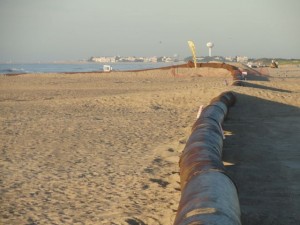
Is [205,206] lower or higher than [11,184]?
higher

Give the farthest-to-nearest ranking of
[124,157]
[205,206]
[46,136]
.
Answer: [46,136] → [124,157] → [205,206]

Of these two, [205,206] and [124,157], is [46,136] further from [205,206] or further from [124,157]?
[205,206]

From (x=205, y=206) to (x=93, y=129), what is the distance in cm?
734

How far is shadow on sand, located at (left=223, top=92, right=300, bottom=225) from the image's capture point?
4.94m

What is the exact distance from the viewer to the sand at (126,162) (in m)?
4.98

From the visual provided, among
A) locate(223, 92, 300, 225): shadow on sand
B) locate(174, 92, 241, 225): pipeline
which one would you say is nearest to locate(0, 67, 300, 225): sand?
locate(223, 92, 300, 225): shadow on sand

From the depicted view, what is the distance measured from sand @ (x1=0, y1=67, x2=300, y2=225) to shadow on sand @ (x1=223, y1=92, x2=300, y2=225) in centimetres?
1

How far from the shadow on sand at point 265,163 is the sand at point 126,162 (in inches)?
0.5

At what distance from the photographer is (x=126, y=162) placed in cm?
730

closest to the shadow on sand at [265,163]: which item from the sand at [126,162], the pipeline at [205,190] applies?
the sand at [126,162]

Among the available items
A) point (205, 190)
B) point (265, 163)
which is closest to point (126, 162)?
point (265, 163)

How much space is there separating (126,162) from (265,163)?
2436 millimetres

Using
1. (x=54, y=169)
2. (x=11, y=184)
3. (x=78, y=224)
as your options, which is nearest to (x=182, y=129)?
(x=54, y=169)

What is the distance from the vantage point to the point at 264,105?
47.5 feet
